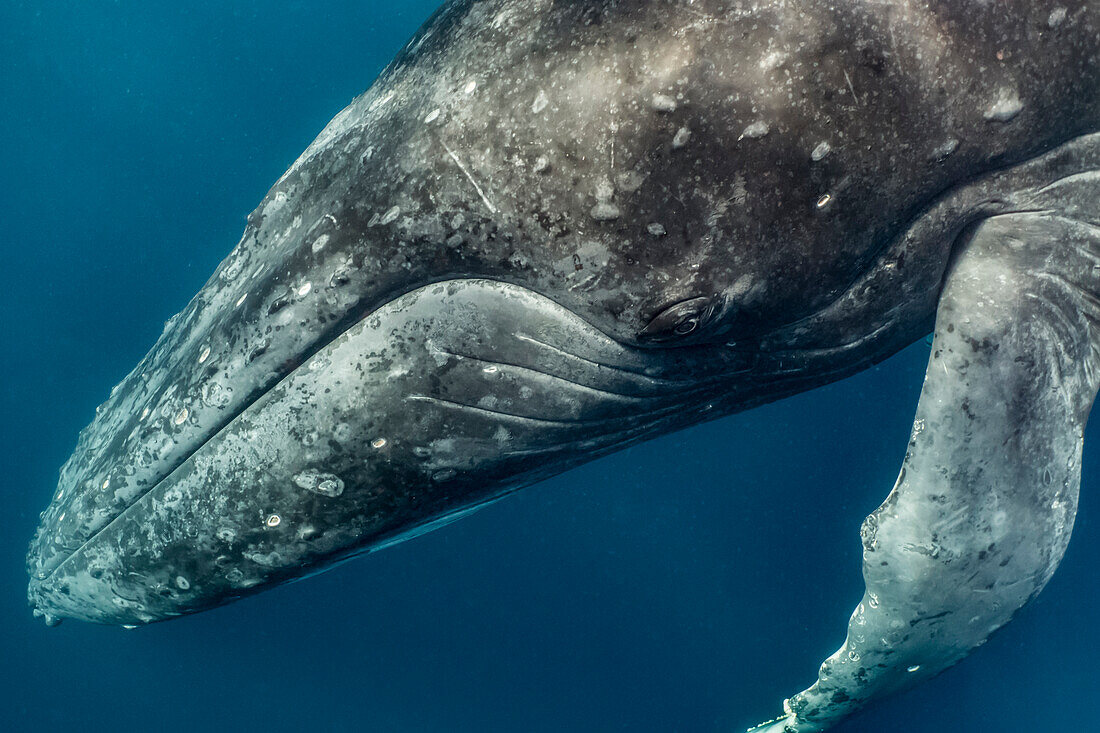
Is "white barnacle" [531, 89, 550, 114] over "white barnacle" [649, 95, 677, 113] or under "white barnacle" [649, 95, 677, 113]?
over

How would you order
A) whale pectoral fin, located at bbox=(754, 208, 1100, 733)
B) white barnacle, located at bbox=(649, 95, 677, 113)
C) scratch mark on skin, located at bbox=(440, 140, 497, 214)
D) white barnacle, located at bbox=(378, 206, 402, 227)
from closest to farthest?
1. white barnacle, located at bbox=(649, 95, 677, 113)
2. scratch mark on skin, located at bbox=(440, 140, 497, 214)
3. white barnacle, located at bbox=(378, 206, 402, 227)
4. whale pectoral fin, located at bbox=(754, 208, 1100, 733)

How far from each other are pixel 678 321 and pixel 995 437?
194 cm

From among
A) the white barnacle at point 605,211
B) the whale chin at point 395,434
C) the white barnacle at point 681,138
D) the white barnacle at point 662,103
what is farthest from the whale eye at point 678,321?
the white barnacle at point 662,103

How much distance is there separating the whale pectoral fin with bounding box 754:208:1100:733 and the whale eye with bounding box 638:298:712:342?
143cm

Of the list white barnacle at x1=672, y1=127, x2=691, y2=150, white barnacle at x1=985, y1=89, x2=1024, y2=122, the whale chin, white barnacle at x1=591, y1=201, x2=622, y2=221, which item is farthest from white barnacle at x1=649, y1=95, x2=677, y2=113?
white barnacle at x1=985, y1=89, x2=1024, y2=122

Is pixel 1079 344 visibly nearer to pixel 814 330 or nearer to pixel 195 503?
pixel 814 330

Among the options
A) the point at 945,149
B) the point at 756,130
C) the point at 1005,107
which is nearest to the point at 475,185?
the point at 756,130

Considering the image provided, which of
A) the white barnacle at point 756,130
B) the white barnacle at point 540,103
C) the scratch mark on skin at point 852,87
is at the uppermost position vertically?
the scratch mark on skin at point 852,87

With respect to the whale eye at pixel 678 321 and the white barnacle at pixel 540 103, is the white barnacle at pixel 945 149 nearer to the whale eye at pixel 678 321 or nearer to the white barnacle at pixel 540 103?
the whale eye at pixel 678 321

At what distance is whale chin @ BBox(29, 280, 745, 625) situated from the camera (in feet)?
12.8

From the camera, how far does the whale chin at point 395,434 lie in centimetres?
390

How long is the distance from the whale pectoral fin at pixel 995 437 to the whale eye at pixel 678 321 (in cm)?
143

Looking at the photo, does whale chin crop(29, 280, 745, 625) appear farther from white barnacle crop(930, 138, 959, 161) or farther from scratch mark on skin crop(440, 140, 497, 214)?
white barnacle crop(930, 138, 959, 161)

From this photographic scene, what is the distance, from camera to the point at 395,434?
3.97 metres
